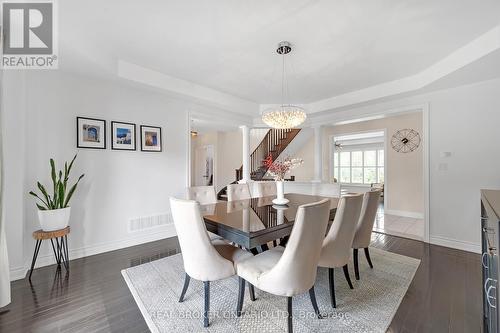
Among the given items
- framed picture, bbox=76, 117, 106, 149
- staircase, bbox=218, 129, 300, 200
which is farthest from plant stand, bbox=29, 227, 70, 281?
staircase, bbox=218, 129, 300, 200

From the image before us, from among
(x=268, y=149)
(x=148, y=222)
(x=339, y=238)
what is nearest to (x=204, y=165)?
(x=268, y=149)

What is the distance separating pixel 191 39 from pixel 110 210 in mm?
2645

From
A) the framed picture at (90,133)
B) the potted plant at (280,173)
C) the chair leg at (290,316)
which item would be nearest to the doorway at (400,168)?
the potted plant at (280,173)

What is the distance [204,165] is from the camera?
873cm

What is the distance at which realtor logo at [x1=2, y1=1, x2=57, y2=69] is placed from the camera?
186 cm

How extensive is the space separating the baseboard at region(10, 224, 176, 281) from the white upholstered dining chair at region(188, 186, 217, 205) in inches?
47.1

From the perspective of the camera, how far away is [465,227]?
3.11 metres

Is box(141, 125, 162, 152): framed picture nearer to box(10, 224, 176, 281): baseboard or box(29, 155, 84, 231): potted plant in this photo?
box(29, 155, 84, 231): potted plant

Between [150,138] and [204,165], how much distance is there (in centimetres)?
527

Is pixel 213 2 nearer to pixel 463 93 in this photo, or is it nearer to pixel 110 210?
pixel 110 210

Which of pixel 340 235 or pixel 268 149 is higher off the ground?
pixel 268 149

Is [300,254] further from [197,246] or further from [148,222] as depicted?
[148,222]

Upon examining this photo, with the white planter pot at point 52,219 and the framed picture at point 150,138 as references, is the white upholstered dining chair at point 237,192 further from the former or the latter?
the white planter pot at point 52,219

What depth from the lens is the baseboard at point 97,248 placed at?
7.49 feet
